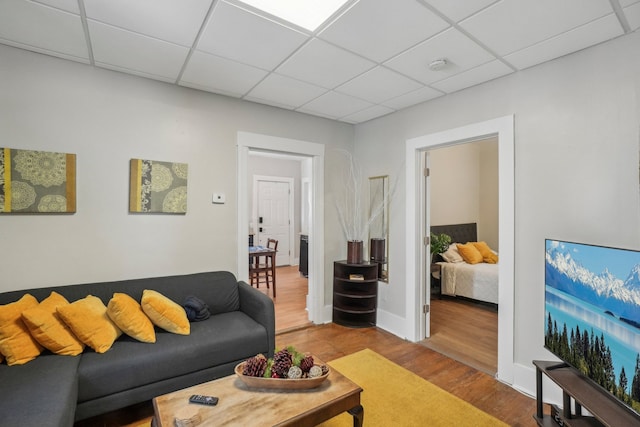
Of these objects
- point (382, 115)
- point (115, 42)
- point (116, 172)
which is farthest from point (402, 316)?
point (115, 42)

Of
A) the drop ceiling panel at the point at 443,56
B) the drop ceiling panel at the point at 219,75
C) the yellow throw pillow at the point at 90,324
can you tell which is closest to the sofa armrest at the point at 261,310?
the yellow throw pillow at the point at 90,324

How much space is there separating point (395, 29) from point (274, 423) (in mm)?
2314

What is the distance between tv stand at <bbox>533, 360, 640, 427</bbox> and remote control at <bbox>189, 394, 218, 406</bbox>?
5.93ft

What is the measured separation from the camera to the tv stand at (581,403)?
1.41 metres

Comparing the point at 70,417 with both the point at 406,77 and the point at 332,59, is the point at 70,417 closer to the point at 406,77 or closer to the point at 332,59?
the point at 332,59

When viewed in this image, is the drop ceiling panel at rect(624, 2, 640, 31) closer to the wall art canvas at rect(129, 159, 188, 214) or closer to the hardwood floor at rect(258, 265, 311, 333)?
the wall art canvas at rect(129, 159, 188, 214)

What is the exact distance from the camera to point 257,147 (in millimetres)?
3373

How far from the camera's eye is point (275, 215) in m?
7.61

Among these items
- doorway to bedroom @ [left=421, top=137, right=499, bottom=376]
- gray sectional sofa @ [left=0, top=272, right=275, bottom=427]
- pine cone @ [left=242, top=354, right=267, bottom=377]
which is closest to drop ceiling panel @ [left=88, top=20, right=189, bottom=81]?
gray sectional sofa @ [left=0, top=272, right=275, bottom=427]

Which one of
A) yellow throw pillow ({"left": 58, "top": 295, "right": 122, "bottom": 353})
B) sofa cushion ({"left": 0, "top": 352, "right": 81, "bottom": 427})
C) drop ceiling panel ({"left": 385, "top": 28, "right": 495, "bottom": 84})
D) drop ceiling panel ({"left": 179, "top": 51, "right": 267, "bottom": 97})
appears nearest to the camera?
sofa cushion ({"left": 0, "top": 352, "right": 81, "bottom": 427})

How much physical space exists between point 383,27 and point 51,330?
2796mm

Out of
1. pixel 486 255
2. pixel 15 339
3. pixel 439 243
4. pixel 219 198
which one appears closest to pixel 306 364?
pixel 15 339

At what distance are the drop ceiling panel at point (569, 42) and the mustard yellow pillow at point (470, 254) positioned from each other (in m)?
3.35

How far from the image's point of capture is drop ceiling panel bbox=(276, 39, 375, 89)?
87.8 inches
